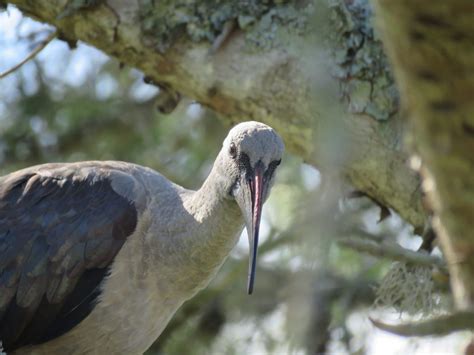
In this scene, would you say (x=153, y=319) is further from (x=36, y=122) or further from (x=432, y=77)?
(x=432, y=77)

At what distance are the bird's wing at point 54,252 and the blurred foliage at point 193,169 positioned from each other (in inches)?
56.0

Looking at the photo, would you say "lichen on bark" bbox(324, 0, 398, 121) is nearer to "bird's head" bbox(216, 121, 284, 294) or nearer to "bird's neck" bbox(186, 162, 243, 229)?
"bird's head" bbox(216, 121, 284, 294)

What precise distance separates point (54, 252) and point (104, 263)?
31cm

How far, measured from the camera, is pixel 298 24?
5.21m

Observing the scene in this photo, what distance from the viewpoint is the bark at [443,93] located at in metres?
1.80

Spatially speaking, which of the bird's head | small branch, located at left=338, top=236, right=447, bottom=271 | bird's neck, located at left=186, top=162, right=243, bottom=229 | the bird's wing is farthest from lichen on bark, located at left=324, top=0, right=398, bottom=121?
small branch, located at left=338, top=236, right=447, bottom=271

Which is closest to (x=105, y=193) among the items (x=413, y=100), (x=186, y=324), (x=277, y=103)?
(x=277, y=103)

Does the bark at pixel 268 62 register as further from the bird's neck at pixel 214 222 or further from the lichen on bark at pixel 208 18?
the bird's neck at pixel 214 222

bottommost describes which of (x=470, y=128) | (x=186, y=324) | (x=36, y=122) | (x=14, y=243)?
(x=186, y=324)

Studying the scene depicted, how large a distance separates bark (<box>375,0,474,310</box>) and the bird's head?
8.38 feet

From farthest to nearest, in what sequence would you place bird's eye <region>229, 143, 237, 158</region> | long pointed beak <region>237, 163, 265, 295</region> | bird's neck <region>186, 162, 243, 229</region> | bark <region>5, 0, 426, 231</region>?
1. bark <region>5, 0, 426, 231</region>
2. bird's neck <region>186, 162, 243, 229</region>
3. bird's eye <region>229, 143, 237, 158</region>
4. long pointed beak <region>237, 163, 265, 295</region>

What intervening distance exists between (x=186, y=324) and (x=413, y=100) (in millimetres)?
5311

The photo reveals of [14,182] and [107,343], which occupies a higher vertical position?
[14,182]

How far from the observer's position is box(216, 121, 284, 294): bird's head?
14.8 feet
